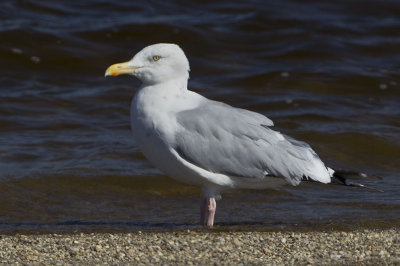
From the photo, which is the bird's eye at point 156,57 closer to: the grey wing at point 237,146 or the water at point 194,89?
the grey wing at point 237,146

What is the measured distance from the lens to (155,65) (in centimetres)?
674

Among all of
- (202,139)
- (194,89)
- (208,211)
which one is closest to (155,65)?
(202,139)

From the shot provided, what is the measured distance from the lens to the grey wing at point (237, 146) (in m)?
6.55

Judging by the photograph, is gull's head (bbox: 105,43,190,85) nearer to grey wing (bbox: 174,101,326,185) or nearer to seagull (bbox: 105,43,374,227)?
seagull (bbox: 105,43,374,227)

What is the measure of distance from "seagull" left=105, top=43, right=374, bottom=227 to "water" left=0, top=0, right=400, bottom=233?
20.0 inches

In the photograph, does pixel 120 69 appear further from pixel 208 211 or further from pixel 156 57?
pixel 208 211

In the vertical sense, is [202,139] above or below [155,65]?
below

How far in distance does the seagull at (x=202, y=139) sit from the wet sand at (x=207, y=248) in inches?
18.7

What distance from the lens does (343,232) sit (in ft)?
21.3

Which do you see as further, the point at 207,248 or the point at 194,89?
the point at 194,89

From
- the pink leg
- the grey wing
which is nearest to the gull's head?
the grey wing

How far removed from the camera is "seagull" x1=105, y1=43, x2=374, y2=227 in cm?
649

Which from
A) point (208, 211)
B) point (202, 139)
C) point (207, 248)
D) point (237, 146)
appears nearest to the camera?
point (207, 248)

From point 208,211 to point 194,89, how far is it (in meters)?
5.85
